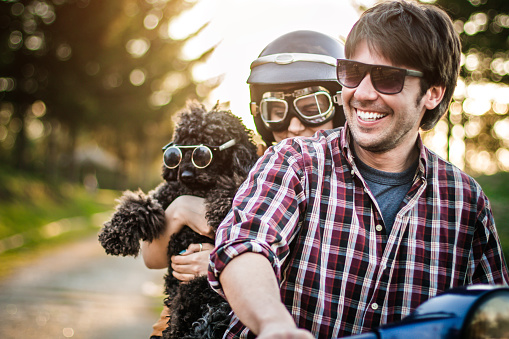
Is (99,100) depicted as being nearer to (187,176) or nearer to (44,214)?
(44,214)

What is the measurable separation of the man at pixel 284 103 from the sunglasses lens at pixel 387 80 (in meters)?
1.00

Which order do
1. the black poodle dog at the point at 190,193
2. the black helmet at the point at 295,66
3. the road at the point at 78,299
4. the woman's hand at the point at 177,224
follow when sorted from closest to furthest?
the black poodle dog at the point at 190,193 < the woman's hand at the point at 177,224 < the black helmet at the point at 295,66 < the road at the point at 78,299

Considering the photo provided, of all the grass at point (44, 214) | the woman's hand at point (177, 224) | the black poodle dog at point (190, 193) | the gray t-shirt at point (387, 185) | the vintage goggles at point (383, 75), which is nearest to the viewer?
the vintage goggles at point (383, 75)

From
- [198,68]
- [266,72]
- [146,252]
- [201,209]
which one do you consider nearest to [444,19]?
[266,72]

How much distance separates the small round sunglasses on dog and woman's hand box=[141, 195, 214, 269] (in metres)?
0.21

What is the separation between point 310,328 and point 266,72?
1874 mm

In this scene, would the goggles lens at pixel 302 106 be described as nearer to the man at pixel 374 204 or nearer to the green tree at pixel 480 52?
the man at pixel 374 204

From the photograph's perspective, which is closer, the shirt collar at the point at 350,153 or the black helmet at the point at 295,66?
the shirt collar at the point at 350,153

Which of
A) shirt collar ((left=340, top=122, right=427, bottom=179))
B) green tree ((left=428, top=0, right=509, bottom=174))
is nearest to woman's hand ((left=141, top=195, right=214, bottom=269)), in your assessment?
shirt collar ((left=340, top=122, right=427, bottom=179))

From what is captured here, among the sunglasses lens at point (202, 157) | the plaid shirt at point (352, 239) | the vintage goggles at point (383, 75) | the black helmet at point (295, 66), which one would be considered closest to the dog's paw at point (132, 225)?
the sunglasses lens at point (202, 157)

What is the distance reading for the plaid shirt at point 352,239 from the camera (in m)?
1.85

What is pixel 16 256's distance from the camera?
928 centimetres

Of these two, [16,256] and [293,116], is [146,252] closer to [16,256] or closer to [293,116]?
[293,116]

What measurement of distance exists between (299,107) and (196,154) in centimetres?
78
